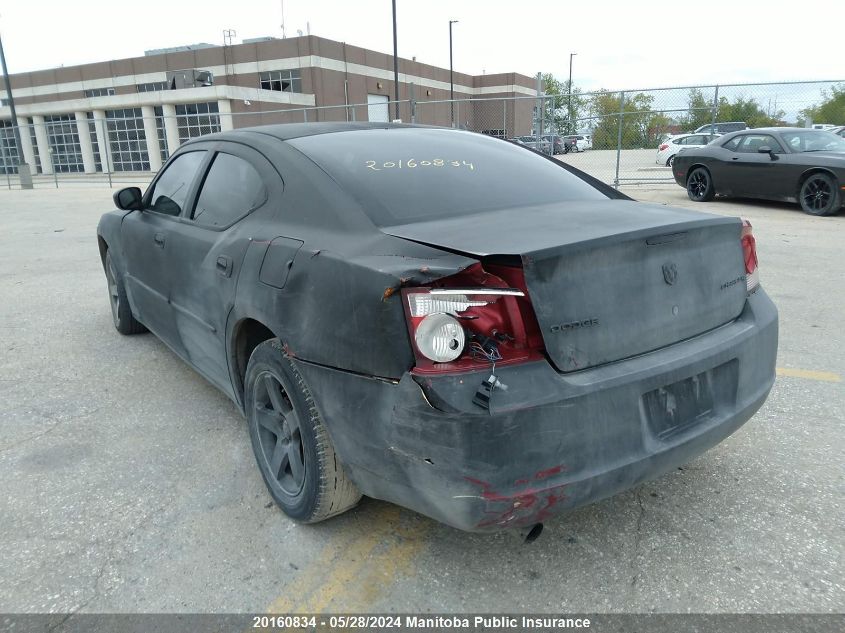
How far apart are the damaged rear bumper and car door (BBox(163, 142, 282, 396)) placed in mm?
852

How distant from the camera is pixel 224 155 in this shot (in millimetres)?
3256

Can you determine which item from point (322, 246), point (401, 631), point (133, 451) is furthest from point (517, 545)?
point (133, 451)

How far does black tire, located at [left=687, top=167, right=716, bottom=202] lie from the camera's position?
40.9 ft

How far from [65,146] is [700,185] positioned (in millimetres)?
41327

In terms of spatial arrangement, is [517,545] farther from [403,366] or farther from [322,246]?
[322,246]

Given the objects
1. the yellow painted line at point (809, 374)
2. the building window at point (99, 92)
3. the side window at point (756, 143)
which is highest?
the building window at point (99, 92)

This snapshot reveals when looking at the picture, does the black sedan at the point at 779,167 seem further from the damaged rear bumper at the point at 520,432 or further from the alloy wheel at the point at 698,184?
the damaged rear bumper at the point at 520,432

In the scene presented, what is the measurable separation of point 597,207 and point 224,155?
188cm

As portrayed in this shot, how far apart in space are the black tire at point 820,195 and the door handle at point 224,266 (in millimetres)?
10931

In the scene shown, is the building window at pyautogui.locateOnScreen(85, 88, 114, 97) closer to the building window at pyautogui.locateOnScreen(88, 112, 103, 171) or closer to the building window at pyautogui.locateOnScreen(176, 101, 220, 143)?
the building window at pyautogui.locateOnScreen(88, 112, 103, 171)

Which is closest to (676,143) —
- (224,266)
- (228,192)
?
(228,192)

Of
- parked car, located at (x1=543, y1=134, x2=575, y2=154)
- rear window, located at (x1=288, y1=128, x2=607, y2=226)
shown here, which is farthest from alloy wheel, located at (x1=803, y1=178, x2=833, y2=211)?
parked car, located at (x1=543, y1=134, x2=575, y2=154)

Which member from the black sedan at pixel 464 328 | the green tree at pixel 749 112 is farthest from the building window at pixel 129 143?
the black sedan at pixel 464 328

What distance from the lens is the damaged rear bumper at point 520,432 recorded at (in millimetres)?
1812
